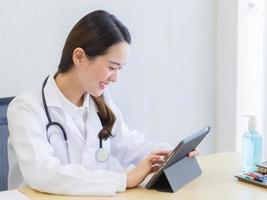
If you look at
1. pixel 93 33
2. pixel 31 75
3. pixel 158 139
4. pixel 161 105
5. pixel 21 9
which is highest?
pixel 21 9

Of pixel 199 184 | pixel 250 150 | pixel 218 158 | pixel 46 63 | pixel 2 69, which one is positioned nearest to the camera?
pixel 199 184

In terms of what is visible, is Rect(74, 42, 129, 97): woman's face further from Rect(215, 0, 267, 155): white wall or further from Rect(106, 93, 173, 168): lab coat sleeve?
Rect(215, 0, 267, 155): white wall

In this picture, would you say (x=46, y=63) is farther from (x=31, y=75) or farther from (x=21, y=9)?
(x=21, y=9)

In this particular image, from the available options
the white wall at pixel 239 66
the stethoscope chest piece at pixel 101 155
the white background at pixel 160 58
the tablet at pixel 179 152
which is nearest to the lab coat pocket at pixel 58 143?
the stethoscope chest piece at pixel 101 155

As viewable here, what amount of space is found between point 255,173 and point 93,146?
1.88 feet

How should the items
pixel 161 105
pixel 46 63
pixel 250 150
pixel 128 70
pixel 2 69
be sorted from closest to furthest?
pixel 250 150 < pixel 2 69 < pixel 46 63 < pixel 128 70 < pixel 161 105

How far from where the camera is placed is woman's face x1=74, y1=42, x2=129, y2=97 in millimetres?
1472

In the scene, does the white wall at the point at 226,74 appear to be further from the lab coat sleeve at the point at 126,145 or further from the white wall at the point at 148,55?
the lab coat sleeve at the point at 126,145

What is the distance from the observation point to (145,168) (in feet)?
4.39

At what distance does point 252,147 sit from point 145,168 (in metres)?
0.39

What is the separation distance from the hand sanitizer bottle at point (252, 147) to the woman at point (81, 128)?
0.64 ft

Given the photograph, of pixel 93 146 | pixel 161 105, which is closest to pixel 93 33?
pixel 93 146

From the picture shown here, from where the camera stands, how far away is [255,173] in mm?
1384

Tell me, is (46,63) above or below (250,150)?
above
